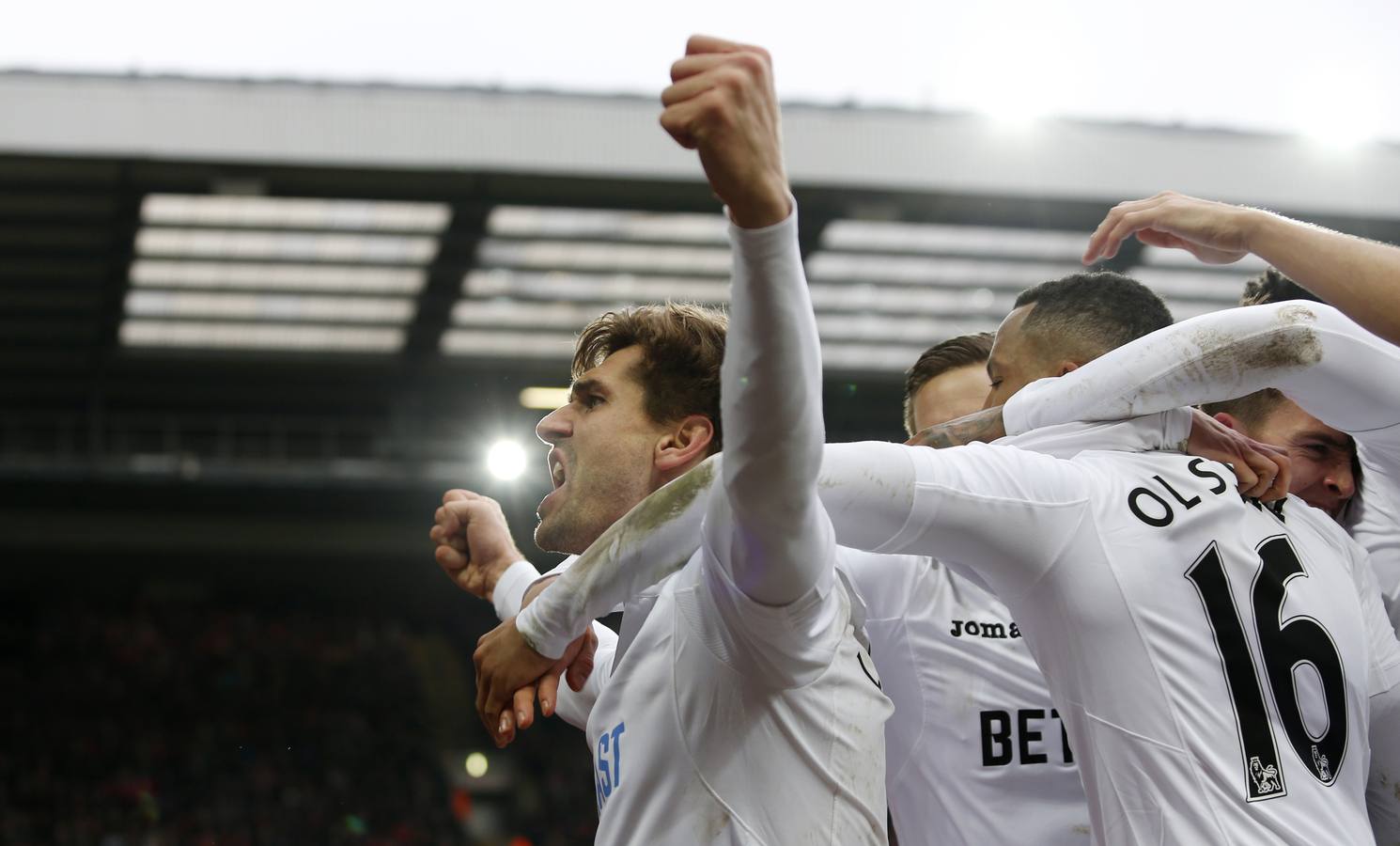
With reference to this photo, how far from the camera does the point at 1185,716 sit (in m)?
2.22

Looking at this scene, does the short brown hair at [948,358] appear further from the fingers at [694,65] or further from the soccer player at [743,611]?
the fingers at [694,65]

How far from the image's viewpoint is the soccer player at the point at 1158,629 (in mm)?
2170

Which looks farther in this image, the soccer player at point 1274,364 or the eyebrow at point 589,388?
the eyebrow at point 589,388

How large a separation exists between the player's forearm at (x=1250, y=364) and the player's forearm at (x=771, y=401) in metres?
0.84

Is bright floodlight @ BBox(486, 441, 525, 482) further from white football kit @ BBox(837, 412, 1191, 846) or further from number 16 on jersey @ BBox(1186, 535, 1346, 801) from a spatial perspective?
number 16 on jersey @ BBox(1186, 535, 1346, 801)

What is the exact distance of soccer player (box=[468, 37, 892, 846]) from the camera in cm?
165

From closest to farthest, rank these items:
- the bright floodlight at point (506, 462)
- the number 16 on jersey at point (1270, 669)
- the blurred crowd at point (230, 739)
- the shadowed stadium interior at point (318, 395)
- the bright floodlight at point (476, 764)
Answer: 1. the number 16 on jersey at point (1270, 669)
2. the shadowed stadium interior at point (318, 395)
3. the bright floodlight at point (506, 462)
4. the blurred crowd at point (230, 739)
5. the bright floodlight at point (476, 764)

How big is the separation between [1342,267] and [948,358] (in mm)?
1640

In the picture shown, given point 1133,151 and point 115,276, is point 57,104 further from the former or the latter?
point 1133,151

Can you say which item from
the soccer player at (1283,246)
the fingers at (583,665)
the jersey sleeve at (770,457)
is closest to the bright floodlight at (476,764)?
the fingers at (583,665)

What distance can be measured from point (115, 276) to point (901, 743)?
16.8m

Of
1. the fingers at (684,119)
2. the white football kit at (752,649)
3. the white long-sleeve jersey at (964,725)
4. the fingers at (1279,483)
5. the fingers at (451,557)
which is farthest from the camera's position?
the fingers at (451,557)

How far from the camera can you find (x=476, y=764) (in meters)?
23.8

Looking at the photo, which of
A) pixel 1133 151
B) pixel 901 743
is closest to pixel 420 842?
pixel 1133 151
